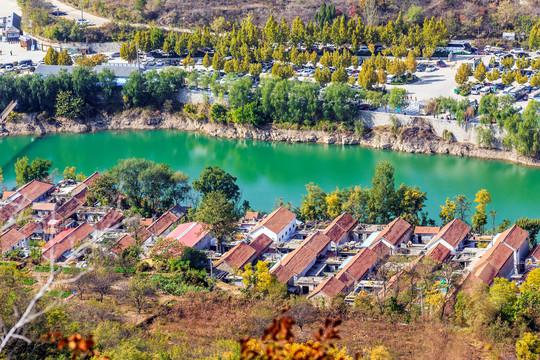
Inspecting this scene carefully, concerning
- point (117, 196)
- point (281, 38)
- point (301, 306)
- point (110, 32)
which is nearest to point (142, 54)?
point (110, 32)

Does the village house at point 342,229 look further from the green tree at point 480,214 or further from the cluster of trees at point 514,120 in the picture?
the cluster of trees at point 514,120

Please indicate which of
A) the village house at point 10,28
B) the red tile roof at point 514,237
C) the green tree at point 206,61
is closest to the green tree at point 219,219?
the red tile roof at point 514,237

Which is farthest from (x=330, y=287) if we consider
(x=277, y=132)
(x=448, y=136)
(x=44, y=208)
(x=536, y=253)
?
(x=277, y=132)

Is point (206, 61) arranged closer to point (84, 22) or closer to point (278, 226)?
point (84, 22)

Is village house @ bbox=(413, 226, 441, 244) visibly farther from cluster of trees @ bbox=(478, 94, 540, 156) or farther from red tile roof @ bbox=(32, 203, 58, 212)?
red tile roof @ bbox=(32, 203, 58, 212)

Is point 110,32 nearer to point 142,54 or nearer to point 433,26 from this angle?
point 142,54
